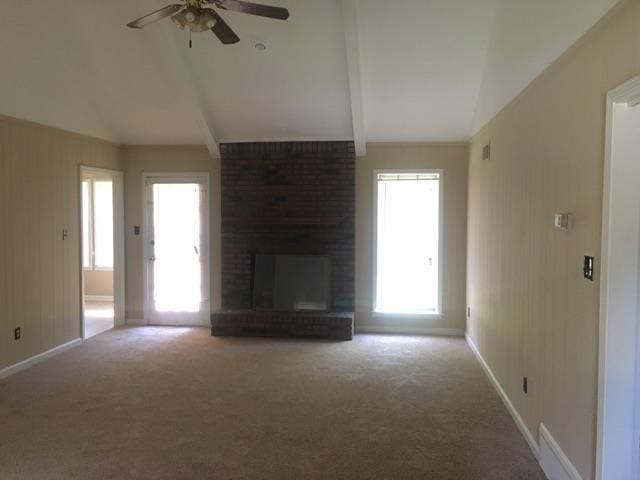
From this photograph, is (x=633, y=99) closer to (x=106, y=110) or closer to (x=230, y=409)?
(x=230, y=409)

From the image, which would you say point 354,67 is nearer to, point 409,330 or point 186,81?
point 186,81

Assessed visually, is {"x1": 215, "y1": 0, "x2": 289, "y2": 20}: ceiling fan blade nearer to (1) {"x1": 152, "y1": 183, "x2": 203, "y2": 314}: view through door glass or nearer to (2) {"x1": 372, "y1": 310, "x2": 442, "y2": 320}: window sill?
(1) {"x1": 152, "y1": 183, "x2": 203, "y2": 314}: view through door glass

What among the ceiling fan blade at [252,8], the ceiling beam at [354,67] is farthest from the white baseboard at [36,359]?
the ceiling beam at [354,67]

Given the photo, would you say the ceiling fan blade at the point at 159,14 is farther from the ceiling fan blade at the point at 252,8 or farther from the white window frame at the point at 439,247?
the white window frame at the point at 439,247

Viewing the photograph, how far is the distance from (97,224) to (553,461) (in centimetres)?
737

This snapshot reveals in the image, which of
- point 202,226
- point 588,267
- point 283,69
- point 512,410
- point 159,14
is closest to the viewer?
point 588,267

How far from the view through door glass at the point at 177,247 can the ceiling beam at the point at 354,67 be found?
220 cm

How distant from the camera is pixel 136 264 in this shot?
20.0 ft

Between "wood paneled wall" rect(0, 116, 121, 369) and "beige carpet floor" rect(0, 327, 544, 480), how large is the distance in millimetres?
355

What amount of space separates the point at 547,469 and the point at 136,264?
5.15m

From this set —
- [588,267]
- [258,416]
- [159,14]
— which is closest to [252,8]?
[159,14]

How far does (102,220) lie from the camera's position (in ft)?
25.6

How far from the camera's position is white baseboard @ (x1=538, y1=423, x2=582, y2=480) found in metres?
2.34

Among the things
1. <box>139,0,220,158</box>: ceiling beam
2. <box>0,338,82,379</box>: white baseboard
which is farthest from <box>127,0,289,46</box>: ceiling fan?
<box>0,338,82,379</box>: white baseboard
